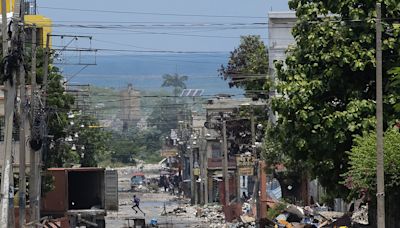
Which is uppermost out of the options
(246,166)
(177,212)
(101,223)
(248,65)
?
(248,65)

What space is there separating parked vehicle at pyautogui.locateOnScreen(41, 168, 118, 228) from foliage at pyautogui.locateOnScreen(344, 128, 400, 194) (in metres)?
24.3

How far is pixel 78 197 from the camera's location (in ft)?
208

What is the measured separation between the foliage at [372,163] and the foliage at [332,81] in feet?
7.40

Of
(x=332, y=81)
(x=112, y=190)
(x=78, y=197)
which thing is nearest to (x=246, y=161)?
(x=112, y=190)

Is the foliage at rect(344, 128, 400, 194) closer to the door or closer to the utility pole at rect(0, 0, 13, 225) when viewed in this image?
the utility pole at rect(0, 0, 13, 225)

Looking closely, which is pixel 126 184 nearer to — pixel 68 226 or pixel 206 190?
pixel 206 190

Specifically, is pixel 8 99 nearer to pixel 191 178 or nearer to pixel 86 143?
pixel 86 143

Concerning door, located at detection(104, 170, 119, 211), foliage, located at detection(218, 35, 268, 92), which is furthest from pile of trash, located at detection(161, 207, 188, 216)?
door, located at detection(104, 170, 119, 211)

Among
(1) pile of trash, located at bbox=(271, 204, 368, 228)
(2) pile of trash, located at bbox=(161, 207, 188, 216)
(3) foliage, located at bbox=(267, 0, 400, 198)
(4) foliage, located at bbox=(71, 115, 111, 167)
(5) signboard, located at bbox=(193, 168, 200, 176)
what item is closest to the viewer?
(3) foliage, located at bbox=(267, 0, 400, 198)

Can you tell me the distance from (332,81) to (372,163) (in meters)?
4.45

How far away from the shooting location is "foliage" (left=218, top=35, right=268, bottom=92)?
76.6m

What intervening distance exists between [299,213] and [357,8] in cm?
1665

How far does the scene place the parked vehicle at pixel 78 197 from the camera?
59.2 metres

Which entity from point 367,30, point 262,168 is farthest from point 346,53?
point 262,168
